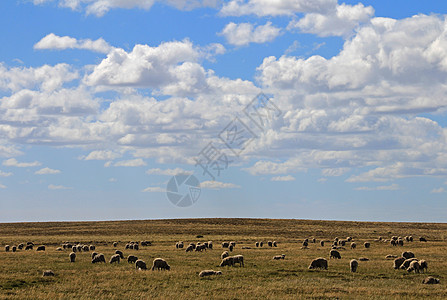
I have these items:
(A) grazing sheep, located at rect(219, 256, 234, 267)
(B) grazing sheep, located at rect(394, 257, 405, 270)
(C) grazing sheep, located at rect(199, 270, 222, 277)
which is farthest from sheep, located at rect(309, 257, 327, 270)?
(C) grazing sheep, located at rect(199, 270, 222, 277)

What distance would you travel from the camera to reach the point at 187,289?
22469mm

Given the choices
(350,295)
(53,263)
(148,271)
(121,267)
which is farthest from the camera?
(53,263)

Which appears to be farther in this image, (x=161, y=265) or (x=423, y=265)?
(x=161, y=265)

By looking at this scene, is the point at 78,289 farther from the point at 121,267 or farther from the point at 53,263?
the point at 53,263

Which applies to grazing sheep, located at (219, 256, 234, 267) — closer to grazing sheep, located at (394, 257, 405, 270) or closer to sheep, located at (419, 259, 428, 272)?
grazing sheep, located at (394, 257, 405, 270)

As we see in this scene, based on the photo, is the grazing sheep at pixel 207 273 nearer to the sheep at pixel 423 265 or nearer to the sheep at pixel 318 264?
the sheep at pixel 318 264

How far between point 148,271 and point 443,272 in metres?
17.4

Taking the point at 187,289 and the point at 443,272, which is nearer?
the point at 187,289

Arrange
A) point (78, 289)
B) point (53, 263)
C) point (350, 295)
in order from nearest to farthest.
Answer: point (350, 295), point (78, 289), point (53, 263)

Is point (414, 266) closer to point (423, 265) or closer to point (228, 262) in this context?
point (423, 265)

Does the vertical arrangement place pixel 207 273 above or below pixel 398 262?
below

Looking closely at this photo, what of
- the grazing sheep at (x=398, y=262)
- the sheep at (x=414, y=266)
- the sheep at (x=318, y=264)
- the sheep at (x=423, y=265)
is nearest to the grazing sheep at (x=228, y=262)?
the sheep at (x=318, y=264)

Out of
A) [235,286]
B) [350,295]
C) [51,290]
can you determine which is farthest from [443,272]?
[51,290]

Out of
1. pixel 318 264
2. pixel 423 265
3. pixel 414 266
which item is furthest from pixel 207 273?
pixel 423 265
